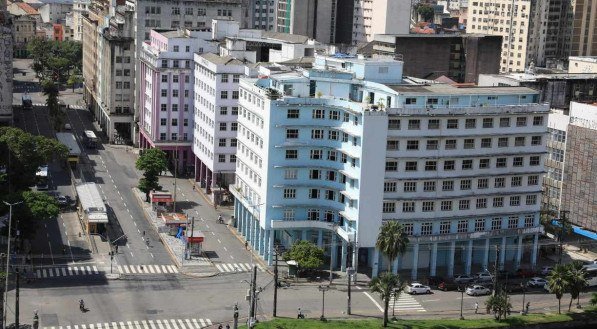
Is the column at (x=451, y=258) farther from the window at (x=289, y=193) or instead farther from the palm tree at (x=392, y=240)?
the window at (x=289, y=193)

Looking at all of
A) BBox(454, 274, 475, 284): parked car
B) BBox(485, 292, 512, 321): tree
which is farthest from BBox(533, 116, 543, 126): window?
BBox(485, 292, 512, 321): tree

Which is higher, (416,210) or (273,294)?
(416,210)

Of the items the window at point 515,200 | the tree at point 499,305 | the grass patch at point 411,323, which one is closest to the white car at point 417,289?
the grass patch at point 411,323

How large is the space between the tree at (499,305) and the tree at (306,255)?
23.7 m

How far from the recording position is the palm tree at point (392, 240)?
136 metres

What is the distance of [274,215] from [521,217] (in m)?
35.7

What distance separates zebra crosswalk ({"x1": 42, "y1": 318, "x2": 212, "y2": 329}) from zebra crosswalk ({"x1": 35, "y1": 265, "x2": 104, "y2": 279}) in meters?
18.9

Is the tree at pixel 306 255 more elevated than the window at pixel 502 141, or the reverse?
the window at pixel 502 141

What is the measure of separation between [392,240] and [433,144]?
19452mm

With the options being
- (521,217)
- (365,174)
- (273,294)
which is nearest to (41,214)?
(273,294)

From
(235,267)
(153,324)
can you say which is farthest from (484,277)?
(153,324)

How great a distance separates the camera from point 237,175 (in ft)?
557

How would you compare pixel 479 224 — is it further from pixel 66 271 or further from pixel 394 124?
pixel 66 271

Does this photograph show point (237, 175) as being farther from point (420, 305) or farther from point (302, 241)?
point (420, 305)
